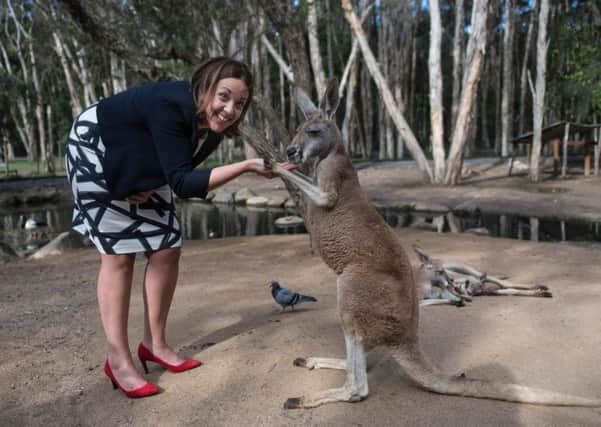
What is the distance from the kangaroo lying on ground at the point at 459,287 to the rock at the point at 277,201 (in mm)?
9052

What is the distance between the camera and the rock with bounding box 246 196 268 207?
45.1 ft

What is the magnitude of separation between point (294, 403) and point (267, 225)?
8672 millimetres

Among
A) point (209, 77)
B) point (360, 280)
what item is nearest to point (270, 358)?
point (360, 280)

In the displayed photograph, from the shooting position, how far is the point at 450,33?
30875 mm

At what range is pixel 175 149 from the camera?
2100 millimetres

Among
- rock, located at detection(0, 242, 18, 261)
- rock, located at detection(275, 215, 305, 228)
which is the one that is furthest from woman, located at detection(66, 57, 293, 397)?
rock, located at detection(275, 215, 305, 228)

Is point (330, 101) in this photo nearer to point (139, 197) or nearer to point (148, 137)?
point (148, 137)

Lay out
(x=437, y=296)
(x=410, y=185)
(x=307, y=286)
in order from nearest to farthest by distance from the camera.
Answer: (x=437, y=296) < (x=307, y=286) < (x=410, y=185)

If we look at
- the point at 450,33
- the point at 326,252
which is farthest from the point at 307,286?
the point at 450,33

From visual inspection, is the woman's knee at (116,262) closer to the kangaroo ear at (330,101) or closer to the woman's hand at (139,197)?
the woman's hand at (139,197)

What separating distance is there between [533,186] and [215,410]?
13.0 meters

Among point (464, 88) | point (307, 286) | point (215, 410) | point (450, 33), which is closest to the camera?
point (215, 410)

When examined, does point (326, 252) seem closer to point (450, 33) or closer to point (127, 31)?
point (127, 31)

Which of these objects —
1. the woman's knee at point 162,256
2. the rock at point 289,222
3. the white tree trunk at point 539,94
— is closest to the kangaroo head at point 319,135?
the woman's knee at point 162,256
